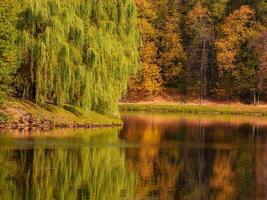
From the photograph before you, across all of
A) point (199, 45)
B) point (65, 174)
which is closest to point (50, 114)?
point (65, 174)

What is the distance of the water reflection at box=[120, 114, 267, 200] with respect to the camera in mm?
23891

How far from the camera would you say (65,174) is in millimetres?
25844

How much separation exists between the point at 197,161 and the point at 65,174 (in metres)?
8.43

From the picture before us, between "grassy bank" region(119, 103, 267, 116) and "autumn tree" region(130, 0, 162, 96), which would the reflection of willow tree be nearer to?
"grassy bank" region(119, 103, 267, 116)

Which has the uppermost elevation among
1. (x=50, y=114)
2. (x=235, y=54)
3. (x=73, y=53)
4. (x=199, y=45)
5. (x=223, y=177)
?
(x=199, y=45)

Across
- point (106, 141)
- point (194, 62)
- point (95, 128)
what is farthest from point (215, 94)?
point (106, 141)

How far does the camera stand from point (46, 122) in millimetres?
44562

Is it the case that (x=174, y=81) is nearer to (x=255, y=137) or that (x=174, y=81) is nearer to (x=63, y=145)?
(x=255, y=137)

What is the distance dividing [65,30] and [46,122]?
6.24 metres

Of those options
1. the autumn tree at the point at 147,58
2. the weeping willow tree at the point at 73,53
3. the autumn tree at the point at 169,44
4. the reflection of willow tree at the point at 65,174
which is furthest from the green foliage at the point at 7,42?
the autumn tree at the point at 169,44

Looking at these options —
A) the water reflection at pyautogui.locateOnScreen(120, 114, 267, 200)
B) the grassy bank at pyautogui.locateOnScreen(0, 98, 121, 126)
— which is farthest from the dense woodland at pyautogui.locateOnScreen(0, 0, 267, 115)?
the water reflection at pyautogui.locateOnScreen(120, 114, 267, 200)

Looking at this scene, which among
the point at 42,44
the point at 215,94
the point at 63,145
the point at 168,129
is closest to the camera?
the point at 63,145

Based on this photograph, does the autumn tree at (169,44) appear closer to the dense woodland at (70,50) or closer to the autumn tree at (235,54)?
the autumn tree at (235,54)

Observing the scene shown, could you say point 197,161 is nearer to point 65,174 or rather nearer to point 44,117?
point 65,174
